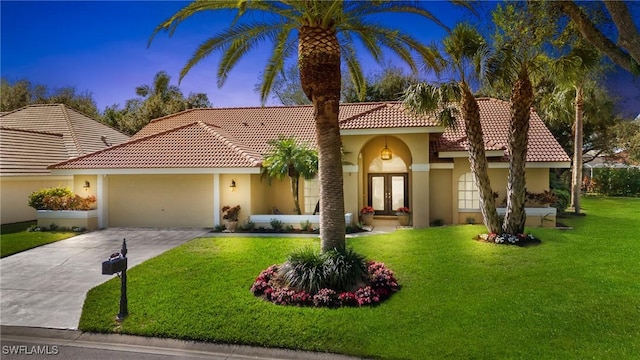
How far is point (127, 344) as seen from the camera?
729cm

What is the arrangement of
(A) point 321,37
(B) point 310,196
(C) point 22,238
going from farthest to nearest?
(B) point 310,196 → (C) point 22,238 → (A) point 321,37

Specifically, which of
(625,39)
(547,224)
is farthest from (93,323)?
(547,224)

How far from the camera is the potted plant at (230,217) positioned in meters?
17.4

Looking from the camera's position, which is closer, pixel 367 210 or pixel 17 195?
pixel 367 210

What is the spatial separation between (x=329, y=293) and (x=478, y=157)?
8232 millimetres

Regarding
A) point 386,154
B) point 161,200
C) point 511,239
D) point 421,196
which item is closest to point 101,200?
point 161,200

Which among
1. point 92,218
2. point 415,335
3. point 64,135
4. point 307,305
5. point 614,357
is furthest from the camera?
point 64,135

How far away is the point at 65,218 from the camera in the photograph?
1823cm

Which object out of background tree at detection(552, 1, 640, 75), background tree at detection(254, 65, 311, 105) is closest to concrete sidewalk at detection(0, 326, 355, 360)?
background tree at detection(552, 1, 640, 75)

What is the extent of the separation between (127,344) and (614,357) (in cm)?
833

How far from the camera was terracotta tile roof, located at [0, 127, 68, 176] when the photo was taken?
20.7 m

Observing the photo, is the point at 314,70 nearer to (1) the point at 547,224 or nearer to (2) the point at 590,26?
(2) the point at 590,26

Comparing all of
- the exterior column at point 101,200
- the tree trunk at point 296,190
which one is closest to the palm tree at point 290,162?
the tree trunk at point 296,190

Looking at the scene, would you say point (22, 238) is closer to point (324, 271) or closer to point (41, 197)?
point (41, 197)
